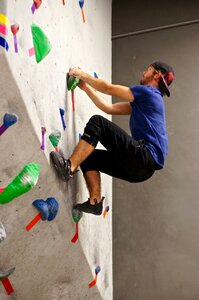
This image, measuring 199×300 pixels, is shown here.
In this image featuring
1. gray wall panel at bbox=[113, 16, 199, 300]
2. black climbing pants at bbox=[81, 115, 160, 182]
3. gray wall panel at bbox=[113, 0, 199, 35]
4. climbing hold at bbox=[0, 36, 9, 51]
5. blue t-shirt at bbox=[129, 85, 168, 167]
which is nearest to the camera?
climbing hold at bbox=[0, 36, 9, 51]

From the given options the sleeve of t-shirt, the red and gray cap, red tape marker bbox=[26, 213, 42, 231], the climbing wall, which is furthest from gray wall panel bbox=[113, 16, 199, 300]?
red tape marker bbox=[26, 213, 42, 231]

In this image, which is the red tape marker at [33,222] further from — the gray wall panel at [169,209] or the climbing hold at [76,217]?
the gray wall panel at [169,209]

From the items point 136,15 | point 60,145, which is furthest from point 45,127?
point 136,15

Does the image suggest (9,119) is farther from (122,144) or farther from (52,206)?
(122,144)

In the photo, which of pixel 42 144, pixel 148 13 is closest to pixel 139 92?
pixel 42 144

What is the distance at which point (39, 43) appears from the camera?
6.07ft

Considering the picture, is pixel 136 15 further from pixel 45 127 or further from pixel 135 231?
pixel 45 127

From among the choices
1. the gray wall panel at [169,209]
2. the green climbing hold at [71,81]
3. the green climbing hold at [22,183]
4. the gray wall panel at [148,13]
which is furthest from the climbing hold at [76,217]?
the gray wall panel at [148,13]

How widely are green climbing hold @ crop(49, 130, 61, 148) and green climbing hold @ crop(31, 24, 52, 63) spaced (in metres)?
0.39

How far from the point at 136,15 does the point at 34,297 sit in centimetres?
302

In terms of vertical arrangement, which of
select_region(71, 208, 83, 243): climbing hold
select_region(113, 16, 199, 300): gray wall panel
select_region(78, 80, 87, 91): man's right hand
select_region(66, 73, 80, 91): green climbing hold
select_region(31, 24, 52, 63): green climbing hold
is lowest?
select_region(113, 16, 199, 300): gray wall panel

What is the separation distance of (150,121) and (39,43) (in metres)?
0.78

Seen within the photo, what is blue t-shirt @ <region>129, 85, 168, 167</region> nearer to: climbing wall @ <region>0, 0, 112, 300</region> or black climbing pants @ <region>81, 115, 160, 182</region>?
black climbing pants @ <region>81, 115, 160, 182</region>

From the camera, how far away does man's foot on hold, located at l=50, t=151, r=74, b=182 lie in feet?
6.30
